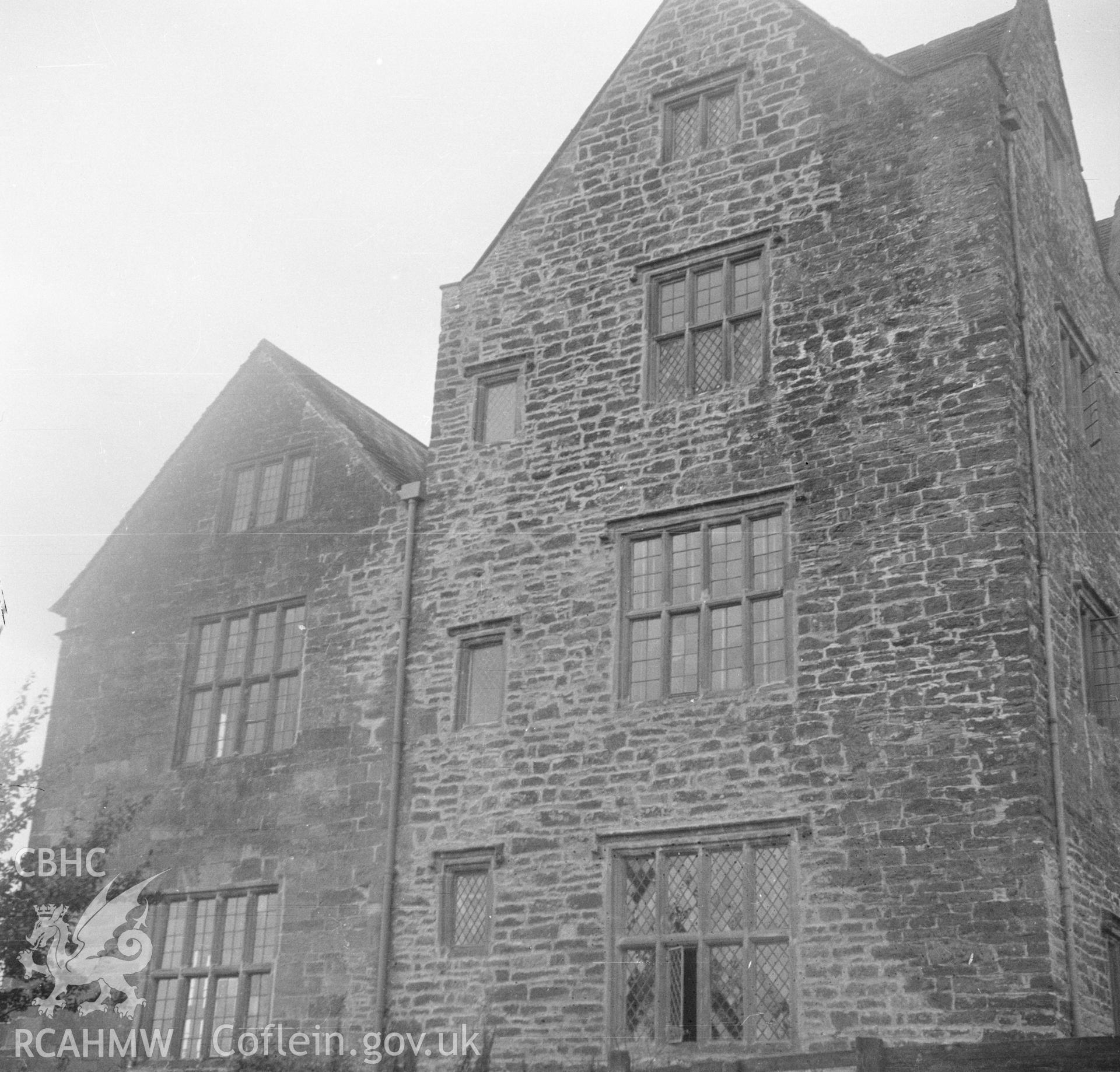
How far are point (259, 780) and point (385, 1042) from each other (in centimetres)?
402

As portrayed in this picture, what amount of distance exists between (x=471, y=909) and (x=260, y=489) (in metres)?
7.34

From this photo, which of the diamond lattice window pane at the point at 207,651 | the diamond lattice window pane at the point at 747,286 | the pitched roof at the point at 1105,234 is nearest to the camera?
the diamond lattice window pane at the point at 747,286

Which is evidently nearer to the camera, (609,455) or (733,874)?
(733,874)

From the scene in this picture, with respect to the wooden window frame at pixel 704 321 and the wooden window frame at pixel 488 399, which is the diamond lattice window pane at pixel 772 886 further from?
the wooden window frame at pixel 488 399

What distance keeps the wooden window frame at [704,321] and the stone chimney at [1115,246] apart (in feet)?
22.8

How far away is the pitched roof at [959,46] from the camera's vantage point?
2009cm

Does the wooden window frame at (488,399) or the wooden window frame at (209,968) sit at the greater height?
the wooden window frame at (488,399)

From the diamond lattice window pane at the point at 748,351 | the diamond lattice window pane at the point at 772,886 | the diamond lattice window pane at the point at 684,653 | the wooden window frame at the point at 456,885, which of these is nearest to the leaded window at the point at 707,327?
the diamond lattice window pane at the point at 748,351

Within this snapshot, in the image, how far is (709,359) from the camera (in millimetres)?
19594

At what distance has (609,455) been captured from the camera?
1961 centimetres

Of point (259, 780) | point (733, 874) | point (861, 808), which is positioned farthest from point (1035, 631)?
point (259, 780)

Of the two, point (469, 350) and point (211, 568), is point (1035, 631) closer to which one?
point (469, 350)

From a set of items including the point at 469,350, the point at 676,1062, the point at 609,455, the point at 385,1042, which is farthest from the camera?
the point at 469,350

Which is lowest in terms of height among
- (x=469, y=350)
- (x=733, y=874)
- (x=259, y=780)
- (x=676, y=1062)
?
(x=676, y=1062)
